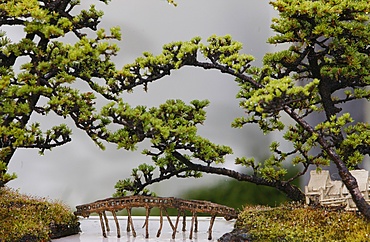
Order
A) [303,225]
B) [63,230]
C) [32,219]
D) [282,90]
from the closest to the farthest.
Answer: [282,90] < [303,225] < [32,219] < [63,230]

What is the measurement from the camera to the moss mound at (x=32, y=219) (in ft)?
12.9

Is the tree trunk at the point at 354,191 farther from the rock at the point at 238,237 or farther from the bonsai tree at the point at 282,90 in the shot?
the rock at the point at 238,237

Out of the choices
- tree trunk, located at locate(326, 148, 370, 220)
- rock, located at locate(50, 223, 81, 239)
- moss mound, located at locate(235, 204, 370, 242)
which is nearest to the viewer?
moss mound, located at locate(235, 204, 370, 242)

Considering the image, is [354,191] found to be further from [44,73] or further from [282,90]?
[44,73]

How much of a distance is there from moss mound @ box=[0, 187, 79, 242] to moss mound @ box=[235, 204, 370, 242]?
Result: 5.24ft

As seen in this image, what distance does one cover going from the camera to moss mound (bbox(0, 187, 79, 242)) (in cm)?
393

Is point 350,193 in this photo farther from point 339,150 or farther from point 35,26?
point 35,26

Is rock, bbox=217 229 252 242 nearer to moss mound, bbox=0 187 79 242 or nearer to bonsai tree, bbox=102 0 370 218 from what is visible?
bonsai tree, bbox=102 0 370 218

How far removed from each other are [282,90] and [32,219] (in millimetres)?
2364

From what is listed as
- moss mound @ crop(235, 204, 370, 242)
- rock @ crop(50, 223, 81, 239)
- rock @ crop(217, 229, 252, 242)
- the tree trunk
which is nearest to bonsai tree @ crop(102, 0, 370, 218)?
the tree trunk

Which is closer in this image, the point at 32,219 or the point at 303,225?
the point at 303,225

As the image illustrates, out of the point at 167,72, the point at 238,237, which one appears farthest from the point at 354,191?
the point at 167,72

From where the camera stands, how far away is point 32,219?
14.1 feet

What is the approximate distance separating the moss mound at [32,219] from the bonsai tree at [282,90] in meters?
0.57
